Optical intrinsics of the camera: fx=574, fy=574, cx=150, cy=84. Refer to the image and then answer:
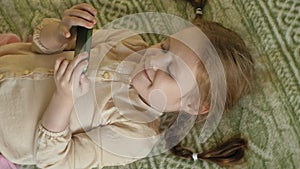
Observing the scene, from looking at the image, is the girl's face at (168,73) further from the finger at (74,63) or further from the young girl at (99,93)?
the finger at (74,63)

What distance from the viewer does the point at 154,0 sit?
1142 mm

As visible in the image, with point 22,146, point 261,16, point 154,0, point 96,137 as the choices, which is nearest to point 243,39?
point 261,16

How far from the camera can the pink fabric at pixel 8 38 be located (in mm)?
1052

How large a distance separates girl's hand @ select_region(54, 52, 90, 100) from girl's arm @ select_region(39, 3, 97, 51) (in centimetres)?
6

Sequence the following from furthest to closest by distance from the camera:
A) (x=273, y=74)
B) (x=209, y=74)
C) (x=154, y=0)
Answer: (x=154, y=0) → (x=273, y=74) → (x=209, y=74)

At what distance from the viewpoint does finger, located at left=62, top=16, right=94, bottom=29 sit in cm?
90

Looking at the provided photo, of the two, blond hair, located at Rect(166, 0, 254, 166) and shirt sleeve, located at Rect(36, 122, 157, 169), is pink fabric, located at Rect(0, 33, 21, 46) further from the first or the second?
blond hair, located at Rect(166, 0, 254, 166)

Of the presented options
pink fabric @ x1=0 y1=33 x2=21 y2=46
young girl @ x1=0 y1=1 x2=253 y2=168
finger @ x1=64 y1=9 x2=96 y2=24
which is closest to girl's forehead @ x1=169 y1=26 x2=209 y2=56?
young girl @ x1=0 y1=1 x2=253 y2=168

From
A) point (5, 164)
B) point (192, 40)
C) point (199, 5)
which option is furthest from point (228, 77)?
point (5, 164)

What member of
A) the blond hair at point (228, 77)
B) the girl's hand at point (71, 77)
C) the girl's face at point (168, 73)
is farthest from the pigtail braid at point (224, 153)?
the girl's hand at point (71, 77)

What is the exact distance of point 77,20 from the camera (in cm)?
91

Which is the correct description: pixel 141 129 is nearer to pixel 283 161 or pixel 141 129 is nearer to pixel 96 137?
pixel 96 137

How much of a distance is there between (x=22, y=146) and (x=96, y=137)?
0.12 meters

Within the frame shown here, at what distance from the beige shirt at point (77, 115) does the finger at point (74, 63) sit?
0.08 metres
